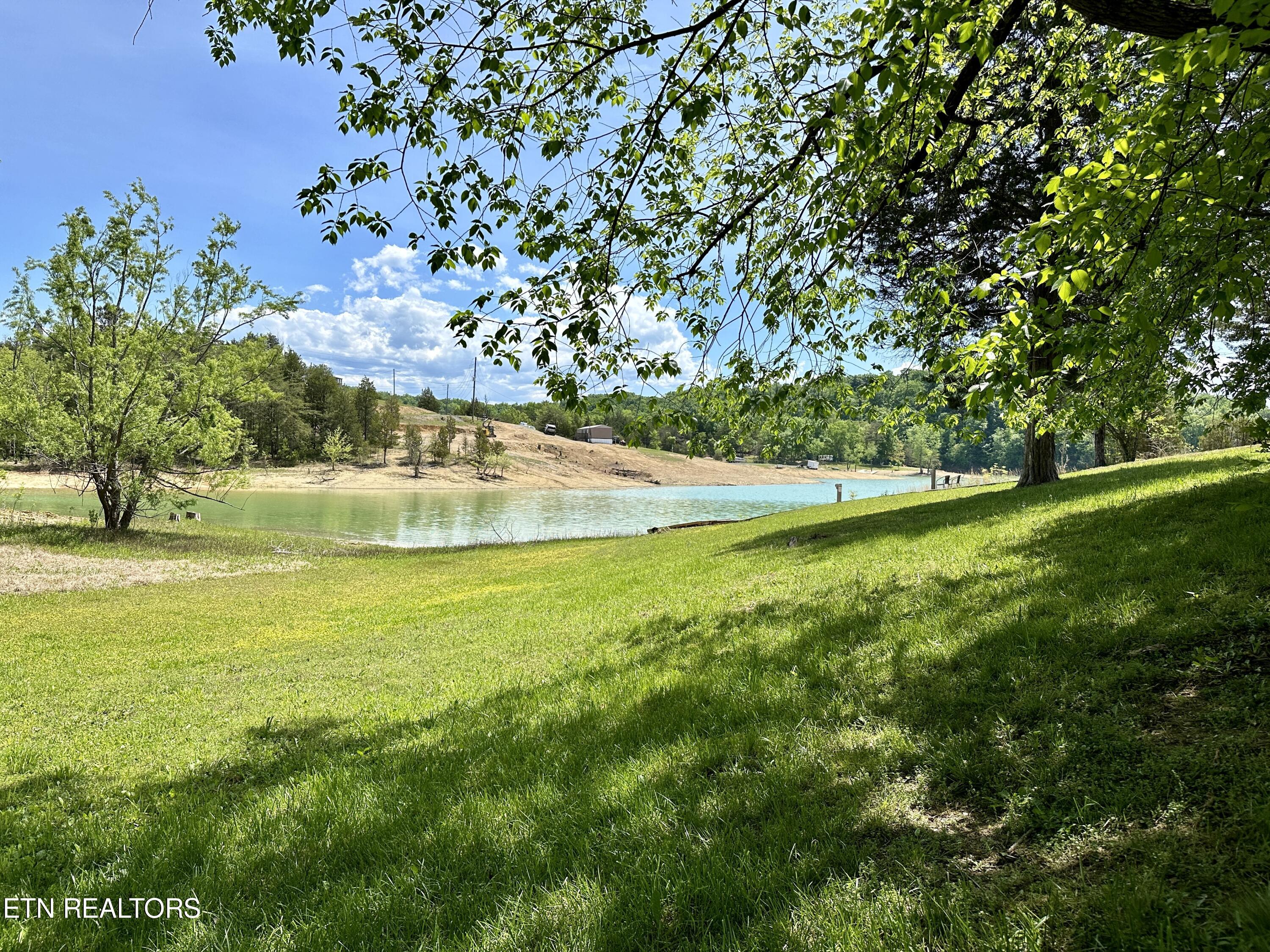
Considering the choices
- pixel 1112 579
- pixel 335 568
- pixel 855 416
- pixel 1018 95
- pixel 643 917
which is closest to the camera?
pixel 643 917

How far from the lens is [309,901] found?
317 cm

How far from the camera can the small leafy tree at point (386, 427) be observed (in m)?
85.8

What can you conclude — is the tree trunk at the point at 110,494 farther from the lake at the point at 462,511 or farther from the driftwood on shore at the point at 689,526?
the driftwood on shore at the point at 689,526

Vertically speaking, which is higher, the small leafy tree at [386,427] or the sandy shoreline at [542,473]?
the small leafy tree at [386,427]

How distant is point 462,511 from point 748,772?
162 ft

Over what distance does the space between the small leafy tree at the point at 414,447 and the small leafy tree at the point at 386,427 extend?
11.5ft

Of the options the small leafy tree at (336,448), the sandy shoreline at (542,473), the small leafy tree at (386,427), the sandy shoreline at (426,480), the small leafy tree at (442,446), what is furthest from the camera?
the small leafy tree at (386,427)

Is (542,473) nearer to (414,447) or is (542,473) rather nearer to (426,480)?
(426,480)

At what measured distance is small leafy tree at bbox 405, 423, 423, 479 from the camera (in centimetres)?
8094

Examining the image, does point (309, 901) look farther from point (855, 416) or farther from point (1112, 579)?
point (1112, 579)

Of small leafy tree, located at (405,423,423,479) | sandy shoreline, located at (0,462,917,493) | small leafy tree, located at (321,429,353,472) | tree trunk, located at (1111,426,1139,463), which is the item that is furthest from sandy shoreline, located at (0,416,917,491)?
tree trunk, located at (1111,426,1139,463)

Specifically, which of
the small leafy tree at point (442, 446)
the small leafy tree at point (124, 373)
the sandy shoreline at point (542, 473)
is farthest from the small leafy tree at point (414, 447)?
the small leafy tree at point (124, 373)

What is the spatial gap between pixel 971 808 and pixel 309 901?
3.66m

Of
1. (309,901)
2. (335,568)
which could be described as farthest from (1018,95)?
(335,568)
